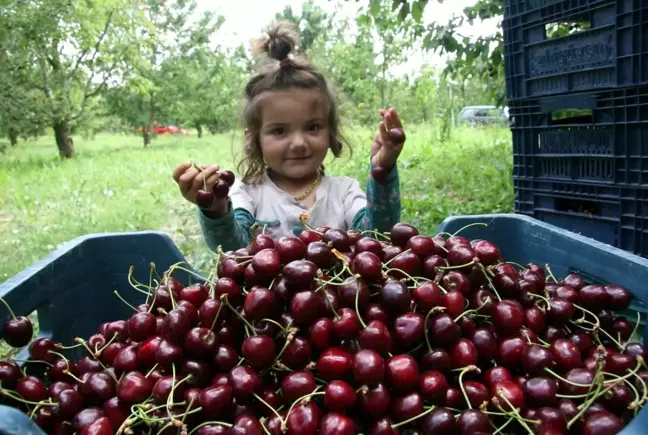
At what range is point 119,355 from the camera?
3.52 ft

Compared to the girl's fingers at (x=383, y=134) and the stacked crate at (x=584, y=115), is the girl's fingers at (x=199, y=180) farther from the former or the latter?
the stacked crate at (x=584, y=115)

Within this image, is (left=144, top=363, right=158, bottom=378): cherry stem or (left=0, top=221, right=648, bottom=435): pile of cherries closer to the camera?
(left=0, top=221, right=648, bottom=435): pile of cherries

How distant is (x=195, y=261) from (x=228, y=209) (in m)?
1.57

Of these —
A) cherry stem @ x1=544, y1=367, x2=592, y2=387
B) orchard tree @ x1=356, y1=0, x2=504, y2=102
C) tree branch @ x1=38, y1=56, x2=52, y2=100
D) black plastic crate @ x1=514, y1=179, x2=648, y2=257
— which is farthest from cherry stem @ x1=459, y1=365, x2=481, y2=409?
tree branch @ x1=38, y1=56, x2=52, y2=100

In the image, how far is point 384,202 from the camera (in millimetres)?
1854

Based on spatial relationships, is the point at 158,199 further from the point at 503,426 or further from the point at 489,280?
the point at 503,426

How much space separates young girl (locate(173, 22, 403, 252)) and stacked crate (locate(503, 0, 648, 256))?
0.66 metres

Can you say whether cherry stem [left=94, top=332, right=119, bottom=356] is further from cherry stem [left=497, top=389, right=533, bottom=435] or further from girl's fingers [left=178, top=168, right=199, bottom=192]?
cherry stem [left=497, top=389, right=533, bottom=435]

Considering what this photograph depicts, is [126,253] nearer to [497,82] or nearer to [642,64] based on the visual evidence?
[642,64]

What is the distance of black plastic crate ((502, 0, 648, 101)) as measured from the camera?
178 cm

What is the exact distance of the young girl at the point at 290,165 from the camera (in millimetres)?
1858

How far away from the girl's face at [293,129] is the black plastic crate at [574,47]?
82cm

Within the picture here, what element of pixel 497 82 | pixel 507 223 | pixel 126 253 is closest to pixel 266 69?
pixel 126 253

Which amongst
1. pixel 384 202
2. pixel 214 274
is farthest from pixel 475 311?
pixel 384 202
